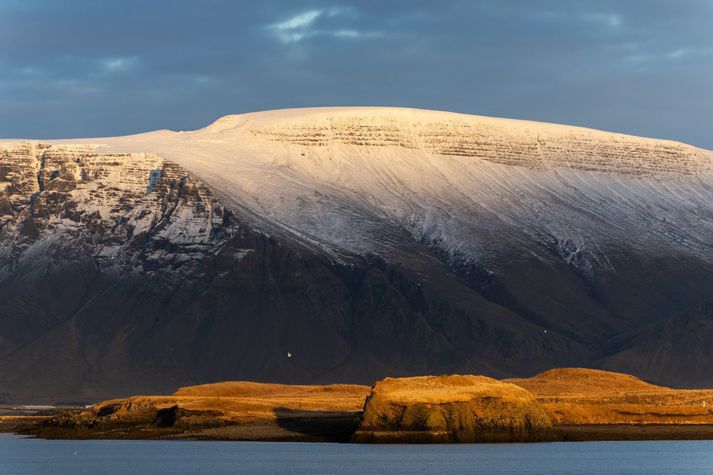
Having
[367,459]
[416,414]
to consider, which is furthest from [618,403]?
[367,459]

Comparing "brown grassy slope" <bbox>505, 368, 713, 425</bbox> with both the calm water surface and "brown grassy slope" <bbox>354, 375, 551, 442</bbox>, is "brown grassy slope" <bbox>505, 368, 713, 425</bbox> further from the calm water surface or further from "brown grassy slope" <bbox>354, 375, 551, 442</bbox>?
"brown grassy slope" <bbox>354, 375, 551, 442</bbox>

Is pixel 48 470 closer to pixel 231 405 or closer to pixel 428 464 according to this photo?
pixel 428 464

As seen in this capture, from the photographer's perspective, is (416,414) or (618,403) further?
(618,403)

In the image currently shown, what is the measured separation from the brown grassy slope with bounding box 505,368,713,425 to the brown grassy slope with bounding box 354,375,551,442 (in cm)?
1521

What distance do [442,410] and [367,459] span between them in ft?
24.7

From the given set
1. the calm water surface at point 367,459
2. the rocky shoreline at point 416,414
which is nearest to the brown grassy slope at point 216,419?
the rocky shoreline at point 416,414

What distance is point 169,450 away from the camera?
144 metres

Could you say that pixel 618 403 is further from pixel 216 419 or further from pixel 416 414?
pixel 216 419

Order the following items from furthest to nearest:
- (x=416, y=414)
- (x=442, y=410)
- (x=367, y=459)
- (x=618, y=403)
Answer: (x=618, y=403)
(x=442, y=410)
(x=416, y=414)
(x=367, y=459)

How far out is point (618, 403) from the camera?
158m

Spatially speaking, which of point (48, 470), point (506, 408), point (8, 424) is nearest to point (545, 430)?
point (506, 408)

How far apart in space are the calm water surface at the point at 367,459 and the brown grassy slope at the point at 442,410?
1228 mm

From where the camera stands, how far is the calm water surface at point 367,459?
120 m

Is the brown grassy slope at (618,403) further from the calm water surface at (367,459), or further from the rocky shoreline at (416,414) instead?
the calm water surface at (367,459)
